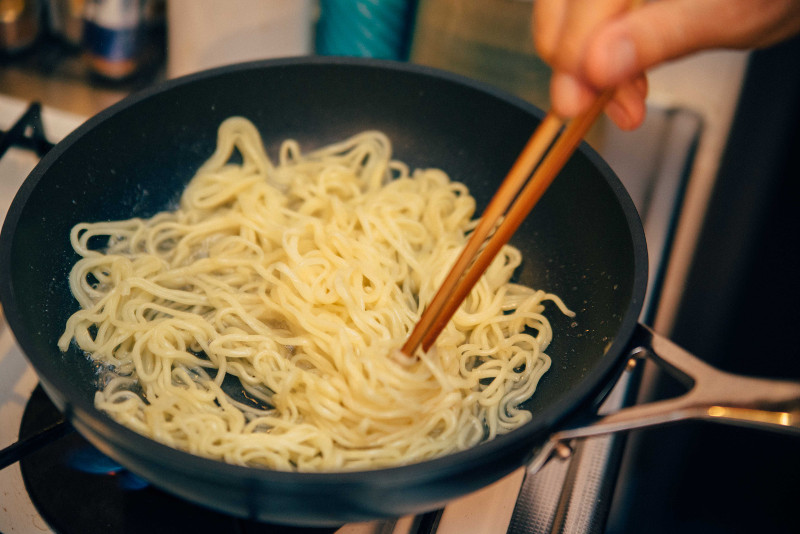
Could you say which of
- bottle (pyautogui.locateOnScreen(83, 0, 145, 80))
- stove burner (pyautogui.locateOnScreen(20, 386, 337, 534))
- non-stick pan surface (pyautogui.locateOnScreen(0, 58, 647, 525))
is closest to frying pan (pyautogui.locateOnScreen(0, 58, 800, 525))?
non-stick pan surface (pyautogui.locateOnScreen(0, 58, 647, 525))

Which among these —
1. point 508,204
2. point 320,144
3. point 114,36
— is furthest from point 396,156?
point 114,36

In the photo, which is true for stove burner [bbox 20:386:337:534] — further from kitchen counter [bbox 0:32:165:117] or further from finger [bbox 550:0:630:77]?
kitchen counter [bbox 0:32:165:117]

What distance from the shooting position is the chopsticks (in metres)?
0.75

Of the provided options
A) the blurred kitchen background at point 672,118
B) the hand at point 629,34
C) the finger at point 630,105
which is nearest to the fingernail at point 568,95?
the hand at point 629,34

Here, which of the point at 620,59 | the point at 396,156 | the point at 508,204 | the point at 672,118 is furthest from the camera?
the point at 672,118

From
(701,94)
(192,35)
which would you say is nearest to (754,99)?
(701,94)

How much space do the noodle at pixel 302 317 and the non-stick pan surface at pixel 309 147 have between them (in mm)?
37

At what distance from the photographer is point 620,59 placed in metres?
0.67

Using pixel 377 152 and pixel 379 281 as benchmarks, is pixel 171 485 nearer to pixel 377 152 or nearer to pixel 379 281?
pixel 379 281

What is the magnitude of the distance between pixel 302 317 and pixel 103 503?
37 cm

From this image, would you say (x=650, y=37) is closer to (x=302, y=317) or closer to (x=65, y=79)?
(x=302, y=317)

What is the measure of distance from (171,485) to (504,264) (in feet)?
2.22

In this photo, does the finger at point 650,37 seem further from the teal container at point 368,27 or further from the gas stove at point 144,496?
the teal container at point 368,27

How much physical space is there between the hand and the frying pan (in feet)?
0.87
